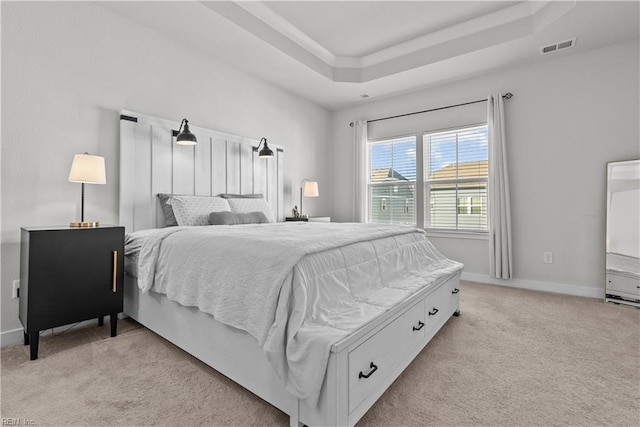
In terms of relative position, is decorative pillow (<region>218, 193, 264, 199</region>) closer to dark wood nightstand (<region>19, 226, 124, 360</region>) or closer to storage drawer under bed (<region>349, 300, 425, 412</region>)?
dark wood nightstand (<region>19, 226, 124, 360</region>)

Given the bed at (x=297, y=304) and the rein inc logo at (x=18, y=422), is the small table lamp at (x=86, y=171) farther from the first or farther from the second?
the rein inc logo at (x=18, y=422)

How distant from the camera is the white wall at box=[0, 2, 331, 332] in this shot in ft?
7.06

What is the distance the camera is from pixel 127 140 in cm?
271

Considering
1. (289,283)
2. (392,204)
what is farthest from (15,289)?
(392,204)

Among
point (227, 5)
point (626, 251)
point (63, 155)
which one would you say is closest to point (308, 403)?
point (63, 155)

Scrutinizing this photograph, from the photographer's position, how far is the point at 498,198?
12.1ft

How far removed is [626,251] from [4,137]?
5.23 metres

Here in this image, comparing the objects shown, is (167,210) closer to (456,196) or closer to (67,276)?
(67,276)

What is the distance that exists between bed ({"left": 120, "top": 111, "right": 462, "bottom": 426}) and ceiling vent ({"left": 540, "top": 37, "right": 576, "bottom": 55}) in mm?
2494

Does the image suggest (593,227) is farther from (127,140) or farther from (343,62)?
(127,140)

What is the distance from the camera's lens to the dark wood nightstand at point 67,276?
1883mm

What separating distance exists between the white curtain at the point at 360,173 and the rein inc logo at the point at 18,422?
13.5 ft

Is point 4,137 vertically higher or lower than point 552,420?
higher

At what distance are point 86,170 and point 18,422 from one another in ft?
5.01
